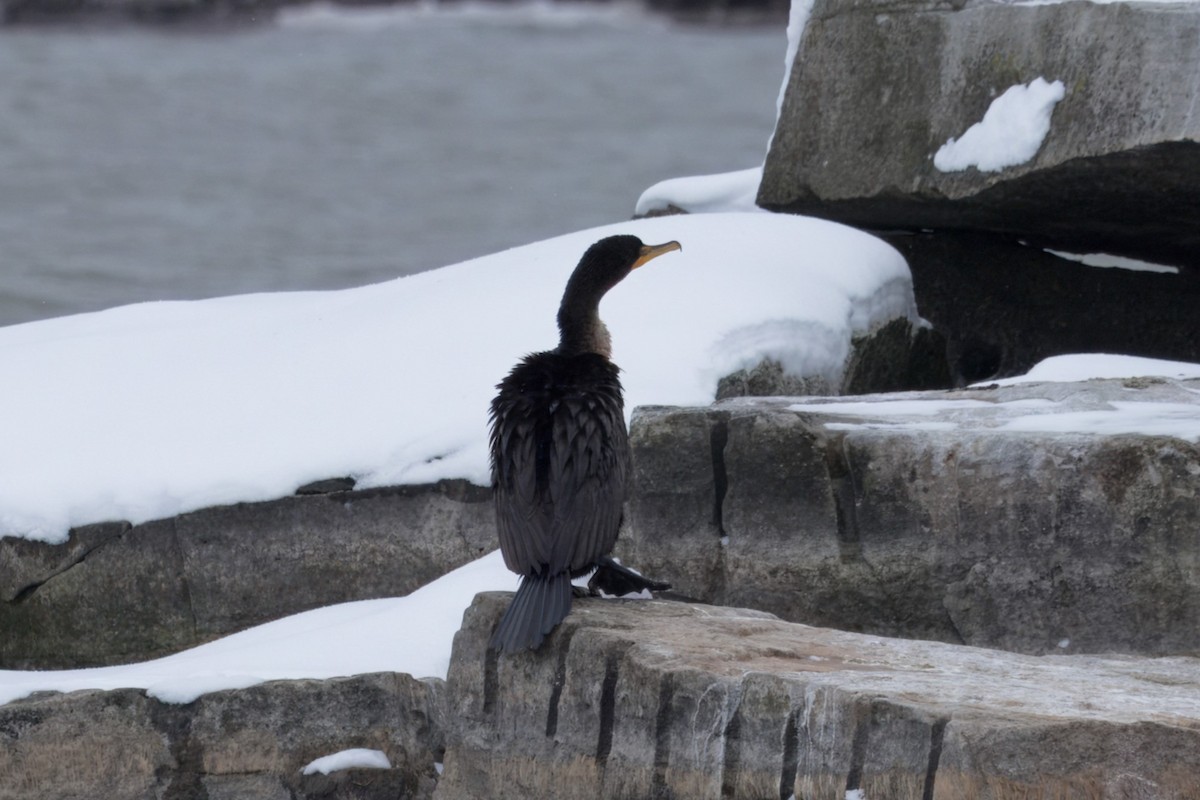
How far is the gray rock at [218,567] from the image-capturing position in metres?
4.29

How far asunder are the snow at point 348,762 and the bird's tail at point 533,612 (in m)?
0.64

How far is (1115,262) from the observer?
6.12 metres

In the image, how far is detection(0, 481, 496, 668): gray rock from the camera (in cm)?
429

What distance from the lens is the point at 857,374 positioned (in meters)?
5.36

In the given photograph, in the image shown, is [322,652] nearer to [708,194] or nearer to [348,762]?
[348,762]

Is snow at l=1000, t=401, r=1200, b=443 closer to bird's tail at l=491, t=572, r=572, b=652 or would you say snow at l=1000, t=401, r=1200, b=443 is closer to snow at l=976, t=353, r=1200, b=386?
snow at l=976, t=353, r=1200, b=386

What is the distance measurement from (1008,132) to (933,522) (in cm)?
183

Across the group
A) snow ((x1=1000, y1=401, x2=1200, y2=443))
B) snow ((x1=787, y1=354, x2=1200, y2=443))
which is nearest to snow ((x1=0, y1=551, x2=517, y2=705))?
snow ((x1=787, y1=354, x2=1200, y2=443))

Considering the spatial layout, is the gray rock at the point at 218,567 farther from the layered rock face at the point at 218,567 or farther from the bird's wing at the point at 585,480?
the bird's wing at the point at 585,480

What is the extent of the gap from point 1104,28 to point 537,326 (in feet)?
6.66

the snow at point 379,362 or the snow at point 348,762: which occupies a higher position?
the snow at point 379,362

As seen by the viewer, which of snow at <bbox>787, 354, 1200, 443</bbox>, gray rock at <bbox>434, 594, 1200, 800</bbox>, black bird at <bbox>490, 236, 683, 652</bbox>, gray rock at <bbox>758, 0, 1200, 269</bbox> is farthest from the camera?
gray rock at <bbox>758, 0, 1200, 269</bbox>

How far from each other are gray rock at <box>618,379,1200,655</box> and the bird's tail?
2.44 feet

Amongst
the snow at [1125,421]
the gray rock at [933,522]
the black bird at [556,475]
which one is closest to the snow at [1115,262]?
the gray rock at [933,522]
